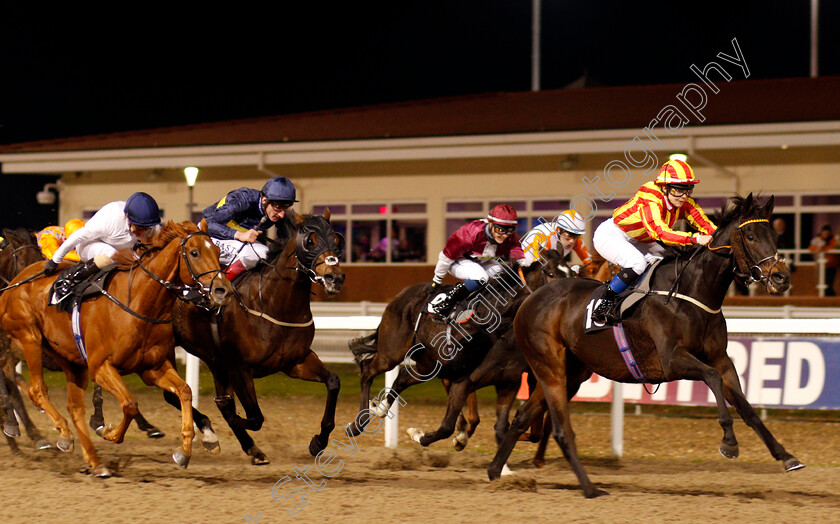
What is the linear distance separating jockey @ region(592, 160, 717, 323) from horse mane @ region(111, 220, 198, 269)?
2478mm

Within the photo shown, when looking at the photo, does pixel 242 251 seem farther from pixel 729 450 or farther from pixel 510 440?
pixel 729 450

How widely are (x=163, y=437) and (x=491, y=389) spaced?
509cm

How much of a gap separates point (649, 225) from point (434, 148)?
8.99 meters

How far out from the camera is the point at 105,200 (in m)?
17.0

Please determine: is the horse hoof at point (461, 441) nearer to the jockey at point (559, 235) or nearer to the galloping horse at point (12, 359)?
the jockey at point (559, 235)

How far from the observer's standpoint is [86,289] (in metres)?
6.10

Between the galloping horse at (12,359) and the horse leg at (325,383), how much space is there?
1878mm

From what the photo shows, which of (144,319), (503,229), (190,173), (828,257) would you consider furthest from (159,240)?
(828,257)

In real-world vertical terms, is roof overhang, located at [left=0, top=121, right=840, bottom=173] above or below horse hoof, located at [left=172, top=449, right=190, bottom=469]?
above

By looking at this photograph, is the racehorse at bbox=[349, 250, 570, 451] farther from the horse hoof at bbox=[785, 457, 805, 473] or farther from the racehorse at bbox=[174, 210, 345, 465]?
the horse hoof at bbox=[785, 457, 805, 473]

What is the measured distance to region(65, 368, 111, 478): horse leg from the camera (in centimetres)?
584

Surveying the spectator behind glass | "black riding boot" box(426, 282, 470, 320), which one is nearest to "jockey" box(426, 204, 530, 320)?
"black riding boot" box(426, 282, 470, 320)

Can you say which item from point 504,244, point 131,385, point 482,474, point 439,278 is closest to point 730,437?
point 482,474

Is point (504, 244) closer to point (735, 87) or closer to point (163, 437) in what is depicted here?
point (163, 437)
